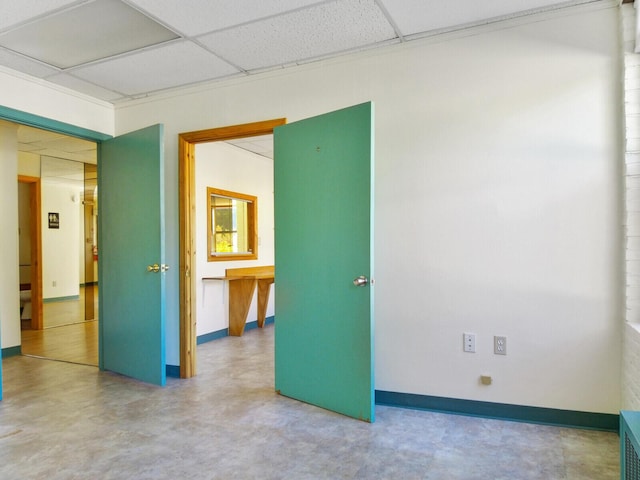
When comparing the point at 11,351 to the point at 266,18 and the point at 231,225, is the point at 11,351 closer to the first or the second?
the point at 231,225

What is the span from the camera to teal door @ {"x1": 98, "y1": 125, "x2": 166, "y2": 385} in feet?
11.9

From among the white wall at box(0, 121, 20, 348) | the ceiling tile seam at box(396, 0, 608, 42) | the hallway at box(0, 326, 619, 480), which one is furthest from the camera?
the white wall at box(0, 121, 20, 348)

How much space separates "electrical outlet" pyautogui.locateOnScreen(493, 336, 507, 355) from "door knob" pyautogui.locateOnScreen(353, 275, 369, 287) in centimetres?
89

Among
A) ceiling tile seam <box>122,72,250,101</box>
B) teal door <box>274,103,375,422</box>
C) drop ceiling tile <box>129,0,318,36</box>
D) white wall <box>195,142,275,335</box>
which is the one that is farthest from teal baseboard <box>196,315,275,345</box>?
drop ceiling tile <box>129,0,318,36</box>

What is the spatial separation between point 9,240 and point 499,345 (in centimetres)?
488

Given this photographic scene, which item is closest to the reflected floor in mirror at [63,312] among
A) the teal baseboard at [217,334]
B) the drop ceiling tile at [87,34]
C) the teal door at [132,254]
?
the teal baseboard at [217,334]

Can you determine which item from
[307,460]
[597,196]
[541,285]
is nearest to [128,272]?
[307,460]

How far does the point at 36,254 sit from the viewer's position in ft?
19.6

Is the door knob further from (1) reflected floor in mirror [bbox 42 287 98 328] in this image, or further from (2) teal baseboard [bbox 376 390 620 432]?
(1) reflected floor in mirror [bbox 42 287 98 328]

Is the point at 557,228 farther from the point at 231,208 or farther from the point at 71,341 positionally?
the point at 71,341

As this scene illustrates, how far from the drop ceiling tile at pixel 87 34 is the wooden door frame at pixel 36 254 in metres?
3.37

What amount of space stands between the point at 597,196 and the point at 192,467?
105 inches

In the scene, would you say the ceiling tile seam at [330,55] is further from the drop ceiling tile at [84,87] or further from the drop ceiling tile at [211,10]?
the drop ceiling tile at [84,87]

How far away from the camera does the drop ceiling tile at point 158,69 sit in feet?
10.5
